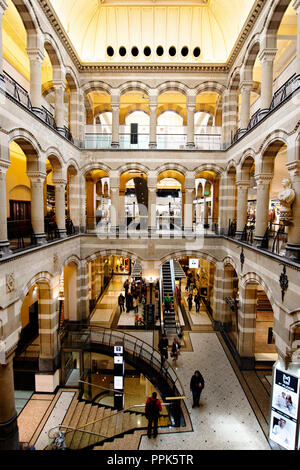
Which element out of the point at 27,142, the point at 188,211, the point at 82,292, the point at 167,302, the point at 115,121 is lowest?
the point at 167,302

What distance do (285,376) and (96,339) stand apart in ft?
29.2

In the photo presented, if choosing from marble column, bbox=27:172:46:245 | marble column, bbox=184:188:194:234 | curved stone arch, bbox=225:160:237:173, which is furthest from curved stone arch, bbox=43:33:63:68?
curved stone arch, bbox=225:160:237:173

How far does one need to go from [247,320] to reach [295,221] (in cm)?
574

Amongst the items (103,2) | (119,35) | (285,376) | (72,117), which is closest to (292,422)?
(285,376)

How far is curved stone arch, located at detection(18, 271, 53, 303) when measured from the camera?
28.7ft

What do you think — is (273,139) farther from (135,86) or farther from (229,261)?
(135,86)

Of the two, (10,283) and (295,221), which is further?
(10,283)

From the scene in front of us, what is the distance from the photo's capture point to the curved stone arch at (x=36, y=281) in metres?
8.73

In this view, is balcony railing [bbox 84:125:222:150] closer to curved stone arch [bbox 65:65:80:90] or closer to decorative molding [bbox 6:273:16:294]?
curved stone arch [bbox 65:65:80:90]

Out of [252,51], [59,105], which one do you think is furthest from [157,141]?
[252,51]

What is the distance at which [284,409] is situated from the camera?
680 centimetres

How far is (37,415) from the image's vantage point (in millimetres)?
9414

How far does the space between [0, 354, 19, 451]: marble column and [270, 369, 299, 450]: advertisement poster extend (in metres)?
7.65

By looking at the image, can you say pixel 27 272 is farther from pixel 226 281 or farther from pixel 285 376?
pixel 226 281
